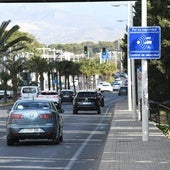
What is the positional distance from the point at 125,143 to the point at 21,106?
4058 mm

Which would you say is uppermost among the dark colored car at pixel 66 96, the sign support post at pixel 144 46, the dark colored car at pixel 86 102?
the sign support post at pixel 144 46

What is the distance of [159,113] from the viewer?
33.3 metres

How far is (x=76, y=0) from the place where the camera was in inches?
1226

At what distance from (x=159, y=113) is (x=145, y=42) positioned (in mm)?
12227

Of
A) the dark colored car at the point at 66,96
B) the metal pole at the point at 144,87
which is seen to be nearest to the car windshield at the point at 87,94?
the dark colored car at the point at 66,96

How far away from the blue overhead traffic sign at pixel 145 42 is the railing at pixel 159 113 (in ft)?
31.4

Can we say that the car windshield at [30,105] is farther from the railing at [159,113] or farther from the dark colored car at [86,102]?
the dark colored car at [86,102]

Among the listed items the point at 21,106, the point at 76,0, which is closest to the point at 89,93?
the point at 76,0

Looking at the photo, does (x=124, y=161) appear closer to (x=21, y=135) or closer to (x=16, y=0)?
(x=21, y=135)

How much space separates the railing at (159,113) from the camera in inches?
1271

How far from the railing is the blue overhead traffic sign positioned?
957 cm

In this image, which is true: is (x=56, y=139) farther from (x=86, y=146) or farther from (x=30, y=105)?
(x=30, y=105)

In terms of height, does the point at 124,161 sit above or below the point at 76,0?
below

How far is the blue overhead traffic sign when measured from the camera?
70.4 feet
